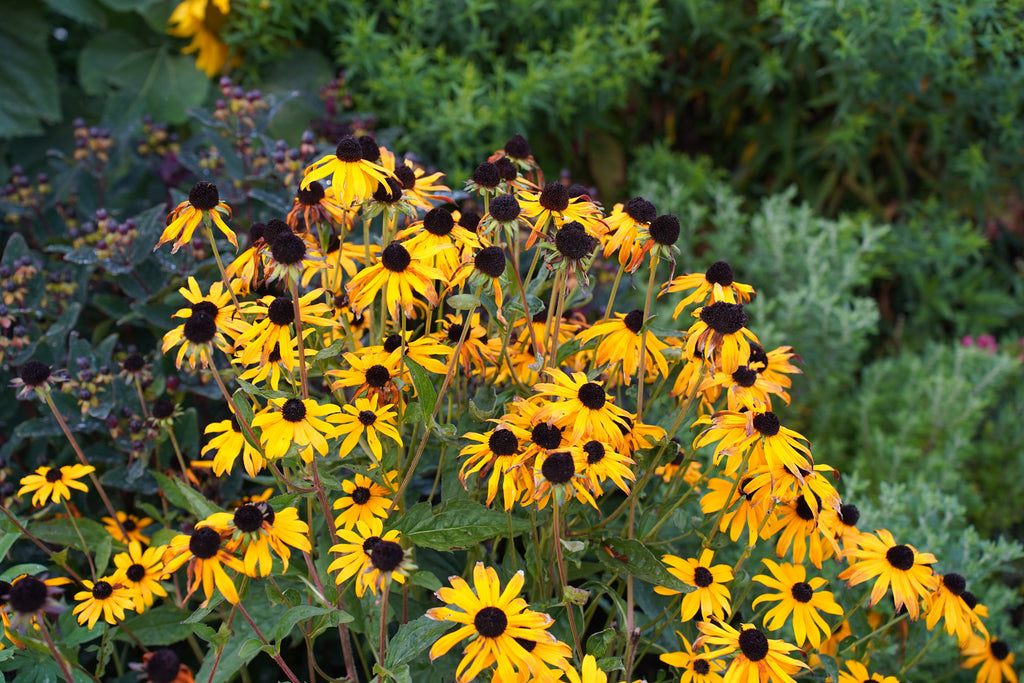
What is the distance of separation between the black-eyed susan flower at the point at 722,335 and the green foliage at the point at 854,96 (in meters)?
1.59

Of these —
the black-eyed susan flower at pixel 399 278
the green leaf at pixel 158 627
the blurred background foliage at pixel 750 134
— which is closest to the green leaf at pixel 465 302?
the black-eyed susan flower at pixel 399 278

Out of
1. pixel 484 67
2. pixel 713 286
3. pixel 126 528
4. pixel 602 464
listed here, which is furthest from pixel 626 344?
pixel 484 67

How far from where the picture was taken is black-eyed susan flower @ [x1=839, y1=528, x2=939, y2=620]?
1131mm

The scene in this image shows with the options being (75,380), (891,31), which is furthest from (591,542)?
(891,31)

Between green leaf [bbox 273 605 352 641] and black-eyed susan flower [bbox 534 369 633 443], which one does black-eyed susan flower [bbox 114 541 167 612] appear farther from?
black-eyed susan flower [bbox 534 369 633 443]

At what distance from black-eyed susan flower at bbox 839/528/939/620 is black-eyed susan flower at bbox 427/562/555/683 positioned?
21.0 inches

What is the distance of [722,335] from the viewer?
1048 millimetres

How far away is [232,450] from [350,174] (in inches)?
15.9

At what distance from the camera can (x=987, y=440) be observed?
2.40 metres

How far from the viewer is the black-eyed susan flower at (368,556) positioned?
2.86 feet

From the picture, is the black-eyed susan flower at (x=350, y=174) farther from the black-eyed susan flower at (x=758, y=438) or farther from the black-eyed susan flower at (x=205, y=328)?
the black-eyed susan flower at (x=758, y=438)

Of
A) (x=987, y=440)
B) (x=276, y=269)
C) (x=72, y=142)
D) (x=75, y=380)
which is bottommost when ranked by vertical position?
(x=987, y=440)

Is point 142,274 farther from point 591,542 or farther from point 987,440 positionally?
point 987,440

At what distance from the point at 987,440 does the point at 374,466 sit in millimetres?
2078
